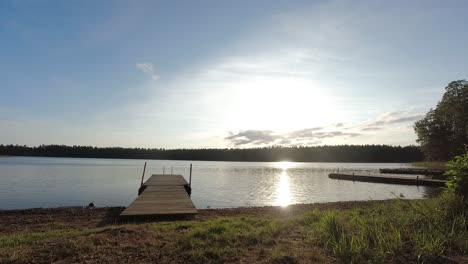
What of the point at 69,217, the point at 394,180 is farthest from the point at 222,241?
the point at 394,180

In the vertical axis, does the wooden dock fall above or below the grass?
below

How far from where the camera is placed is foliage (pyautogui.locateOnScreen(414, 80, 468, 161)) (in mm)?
53438

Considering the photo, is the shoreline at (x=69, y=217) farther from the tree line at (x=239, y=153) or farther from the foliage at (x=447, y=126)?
the tree line at (x=239, y=153)

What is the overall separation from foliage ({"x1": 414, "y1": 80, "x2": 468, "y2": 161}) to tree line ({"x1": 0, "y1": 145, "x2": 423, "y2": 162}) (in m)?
60.4

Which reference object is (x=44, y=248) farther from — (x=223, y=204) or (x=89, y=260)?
(x=223, y=204)

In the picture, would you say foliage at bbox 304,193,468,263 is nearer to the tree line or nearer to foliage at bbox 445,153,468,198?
foliage at bbox 445,153,468,198

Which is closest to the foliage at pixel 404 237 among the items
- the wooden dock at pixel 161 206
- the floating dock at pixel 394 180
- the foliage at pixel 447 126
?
the wooden dock at pixel 161 206

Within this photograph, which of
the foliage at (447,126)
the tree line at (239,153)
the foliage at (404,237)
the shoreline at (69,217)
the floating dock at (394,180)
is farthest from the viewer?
the tree line at (239,153)

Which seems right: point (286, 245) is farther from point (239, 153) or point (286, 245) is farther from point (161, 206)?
point (239, 153)

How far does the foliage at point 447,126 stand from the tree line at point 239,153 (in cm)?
6042

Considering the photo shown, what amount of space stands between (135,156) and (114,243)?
15841cm

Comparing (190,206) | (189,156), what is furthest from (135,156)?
A: (190,206)

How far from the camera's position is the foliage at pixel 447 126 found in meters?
53.4

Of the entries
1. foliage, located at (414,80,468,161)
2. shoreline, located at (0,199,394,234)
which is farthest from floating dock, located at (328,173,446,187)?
foliage, located at (414,80,468,161)
